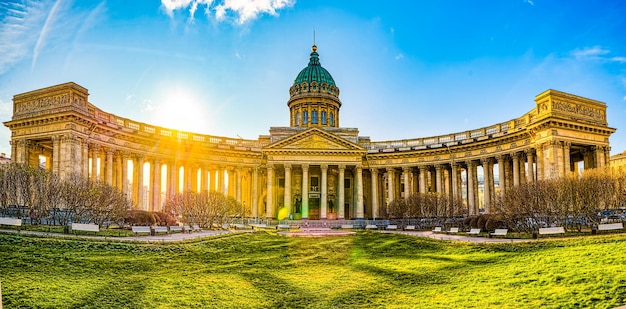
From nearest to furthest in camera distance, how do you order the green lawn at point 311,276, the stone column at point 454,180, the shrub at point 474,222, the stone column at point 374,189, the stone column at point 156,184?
1. the green lawn at point 311,276
2. the shrub at point 474,222
3. the stone column at point 156,184
4. the stone column at point 454,180
5. the stone column at point 374,189

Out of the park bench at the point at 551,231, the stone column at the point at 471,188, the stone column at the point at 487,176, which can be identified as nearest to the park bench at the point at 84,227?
the park bench at the point at 551,231

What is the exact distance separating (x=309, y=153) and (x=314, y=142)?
5.51ft

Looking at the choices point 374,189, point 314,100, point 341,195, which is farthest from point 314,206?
point 314,100

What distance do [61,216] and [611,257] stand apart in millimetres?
33916

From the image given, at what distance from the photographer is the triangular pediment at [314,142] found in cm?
6303

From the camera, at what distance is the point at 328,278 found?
20.9 meters

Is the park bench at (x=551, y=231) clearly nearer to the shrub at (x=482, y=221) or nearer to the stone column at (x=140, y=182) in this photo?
the shrub at (x=482, y=221)

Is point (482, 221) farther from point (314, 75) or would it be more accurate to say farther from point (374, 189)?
point (314, 75)

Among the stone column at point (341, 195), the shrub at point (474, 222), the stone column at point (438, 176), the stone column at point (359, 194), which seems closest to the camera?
the shrub at point (474, 222)

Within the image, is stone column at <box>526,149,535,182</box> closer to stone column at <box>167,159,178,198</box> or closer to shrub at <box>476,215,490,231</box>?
shrub at <box>476,215,490,231</box>

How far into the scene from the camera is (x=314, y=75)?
271 ft

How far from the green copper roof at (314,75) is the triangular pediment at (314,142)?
20.6 m

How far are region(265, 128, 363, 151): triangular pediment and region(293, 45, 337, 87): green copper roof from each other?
20.6 meters

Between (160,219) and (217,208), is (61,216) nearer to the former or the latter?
(160,219)
